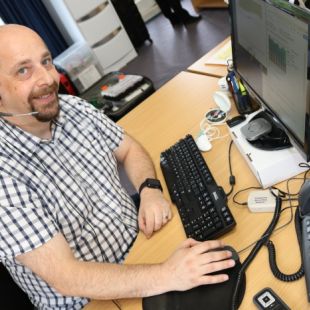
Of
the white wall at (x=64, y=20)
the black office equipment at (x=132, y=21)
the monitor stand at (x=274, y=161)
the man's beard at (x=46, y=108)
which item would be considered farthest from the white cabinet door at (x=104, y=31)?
the monitor stand at (x=274, y=161)

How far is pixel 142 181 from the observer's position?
4.08 feet

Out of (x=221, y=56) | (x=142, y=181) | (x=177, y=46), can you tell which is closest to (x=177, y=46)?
(x=177, y=46)

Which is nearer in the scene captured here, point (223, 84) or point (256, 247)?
point (256, 247)

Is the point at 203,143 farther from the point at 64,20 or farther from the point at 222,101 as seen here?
the point at 64,20

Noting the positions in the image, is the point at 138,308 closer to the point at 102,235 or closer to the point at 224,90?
the point at 102,235

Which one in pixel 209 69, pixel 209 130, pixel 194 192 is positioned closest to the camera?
pixel 194 192

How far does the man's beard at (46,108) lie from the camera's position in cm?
111

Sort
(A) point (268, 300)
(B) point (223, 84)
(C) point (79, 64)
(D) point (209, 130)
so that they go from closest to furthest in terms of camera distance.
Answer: (A) point (268, 300), (D) point (209, 130), (B) point (223, 84), (C) point (79, 64)

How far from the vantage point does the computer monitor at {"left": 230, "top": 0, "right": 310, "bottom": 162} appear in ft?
2.38

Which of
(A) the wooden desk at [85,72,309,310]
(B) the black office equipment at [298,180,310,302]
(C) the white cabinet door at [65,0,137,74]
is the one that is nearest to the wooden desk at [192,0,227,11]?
(C) the white cabinet door at [65,0,137,74]

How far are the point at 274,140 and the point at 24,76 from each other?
0.80 metres

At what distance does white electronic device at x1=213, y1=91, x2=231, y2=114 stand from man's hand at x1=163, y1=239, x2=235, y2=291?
2.05 ft

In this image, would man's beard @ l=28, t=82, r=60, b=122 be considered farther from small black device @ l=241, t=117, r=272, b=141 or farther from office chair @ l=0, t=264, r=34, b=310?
small black device @ l=241, t=117, r=272, b=141

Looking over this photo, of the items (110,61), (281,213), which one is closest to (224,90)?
(281,213)
